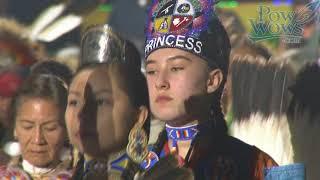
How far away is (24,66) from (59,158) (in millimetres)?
600

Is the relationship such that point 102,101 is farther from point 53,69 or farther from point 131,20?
point 131,20

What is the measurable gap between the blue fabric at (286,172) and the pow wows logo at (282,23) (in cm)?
72

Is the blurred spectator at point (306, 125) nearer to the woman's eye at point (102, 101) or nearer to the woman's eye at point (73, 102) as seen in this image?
the woman's eye at point (102, 101)

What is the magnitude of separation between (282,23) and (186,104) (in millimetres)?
722

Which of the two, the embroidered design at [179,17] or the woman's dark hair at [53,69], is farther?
the woman's dark hair at [53,69]

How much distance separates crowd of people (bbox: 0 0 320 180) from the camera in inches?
157

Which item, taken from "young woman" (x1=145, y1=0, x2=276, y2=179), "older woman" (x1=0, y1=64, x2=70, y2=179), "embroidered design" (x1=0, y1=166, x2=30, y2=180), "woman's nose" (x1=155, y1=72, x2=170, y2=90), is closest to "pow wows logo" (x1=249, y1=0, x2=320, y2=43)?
"young woman" (x1=145, y1=0, x2=276, y2=179)

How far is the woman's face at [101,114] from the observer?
13.4ft

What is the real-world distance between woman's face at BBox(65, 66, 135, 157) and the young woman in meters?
0.20

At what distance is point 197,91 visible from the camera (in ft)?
13.1

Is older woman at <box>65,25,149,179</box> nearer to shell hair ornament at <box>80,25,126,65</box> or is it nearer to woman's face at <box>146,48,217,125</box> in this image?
Answer: shell hair ornament at <box>80,25,126,65</box>

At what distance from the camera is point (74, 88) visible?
13.7 ft

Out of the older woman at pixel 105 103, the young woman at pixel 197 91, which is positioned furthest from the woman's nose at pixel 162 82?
the older woman at pixel 105 103

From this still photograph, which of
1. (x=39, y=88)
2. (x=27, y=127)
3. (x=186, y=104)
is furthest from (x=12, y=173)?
(x=186, y=104)
